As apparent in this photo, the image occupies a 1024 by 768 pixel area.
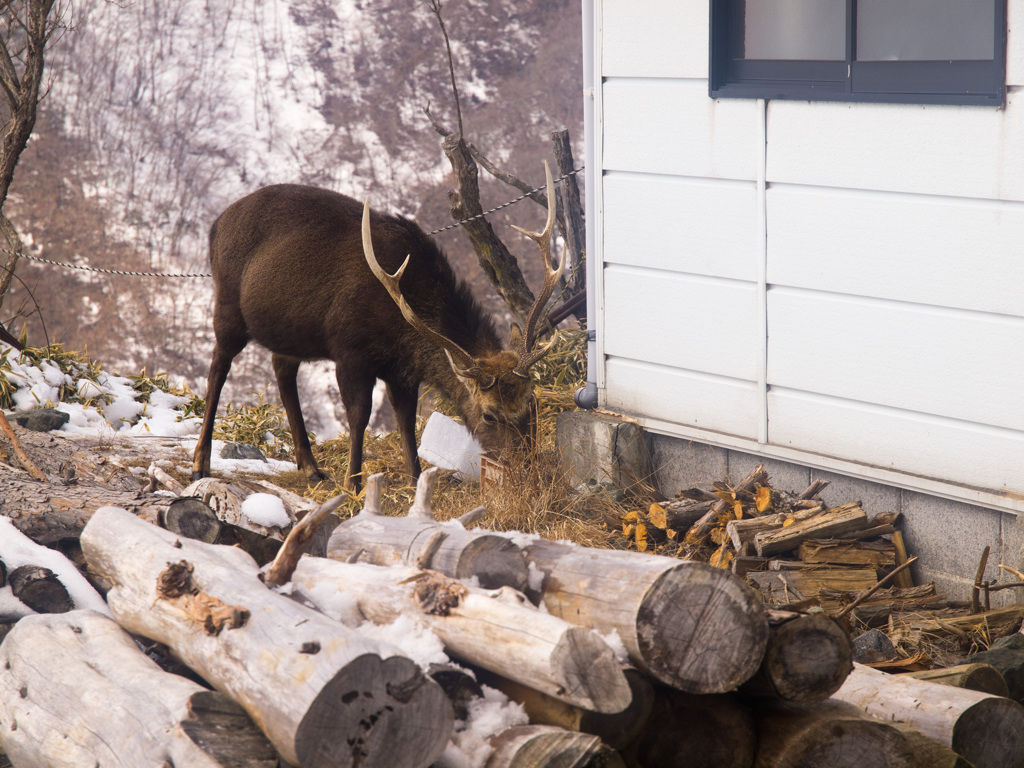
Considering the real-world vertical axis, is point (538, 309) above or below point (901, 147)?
below

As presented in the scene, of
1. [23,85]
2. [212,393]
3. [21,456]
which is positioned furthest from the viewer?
[23,85]

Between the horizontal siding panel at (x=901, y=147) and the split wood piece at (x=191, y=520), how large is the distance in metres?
2.92

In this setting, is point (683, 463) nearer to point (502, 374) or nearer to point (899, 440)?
point (502, 374)

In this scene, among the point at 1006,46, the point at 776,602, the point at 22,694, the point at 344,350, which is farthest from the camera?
the point at 344,350

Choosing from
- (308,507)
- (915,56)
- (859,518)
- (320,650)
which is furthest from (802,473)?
(320,650)

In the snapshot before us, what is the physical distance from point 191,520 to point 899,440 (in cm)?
300

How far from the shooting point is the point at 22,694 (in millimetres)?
3170

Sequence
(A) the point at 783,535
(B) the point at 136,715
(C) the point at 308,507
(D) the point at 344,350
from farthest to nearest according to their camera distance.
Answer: (D) the point at 344,350 < (C) the point at 308,507 < (A) the point at 783,535 < (B) the point at 136,715

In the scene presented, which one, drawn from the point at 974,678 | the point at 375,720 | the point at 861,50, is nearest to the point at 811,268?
the point at 861,50

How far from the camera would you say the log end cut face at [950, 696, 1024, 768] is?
2830 mm

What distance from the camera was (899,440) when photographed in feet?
14.8

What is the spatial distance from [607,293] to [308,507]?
197 cm

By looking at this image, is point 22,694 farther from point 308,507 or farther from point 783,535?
point 783,535

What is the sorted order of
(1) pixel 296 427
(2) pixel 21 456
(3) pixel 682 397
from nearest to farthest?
(3) pixel 682 397, (2) pixel 21 456, (1) pixel 296 427
